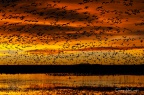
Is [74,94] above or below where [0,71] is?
below

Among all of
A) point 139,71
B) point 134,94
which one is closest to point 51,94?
point 134,94

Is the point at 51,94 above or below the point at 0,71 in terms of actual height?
below

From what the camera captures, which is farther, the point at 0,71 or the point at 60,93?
the point at 0,71

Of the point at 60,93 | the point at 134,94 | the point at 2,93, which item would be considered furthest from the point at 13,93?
A: the point at 134,94

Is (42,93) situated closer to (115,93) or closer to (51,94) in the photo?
(51,94)

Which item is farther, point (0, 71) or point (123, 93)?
point (0, 71)

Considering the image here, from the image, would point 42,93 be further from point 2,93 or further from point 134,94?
point 134,94

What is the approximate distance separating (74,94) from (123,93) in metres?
6.01

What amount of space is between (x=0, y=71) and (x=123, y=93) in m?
145

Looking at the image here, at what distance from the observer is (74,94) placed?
5553 cm

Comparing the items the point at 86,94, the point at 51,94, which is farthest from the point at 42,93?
the point at 86,94

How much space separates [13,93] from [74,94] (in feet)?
23.4

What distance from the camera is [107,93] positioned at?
57156 millimetres

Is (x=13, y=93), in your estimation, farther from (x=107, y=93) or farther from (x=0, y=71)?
(x=0, y=71)
